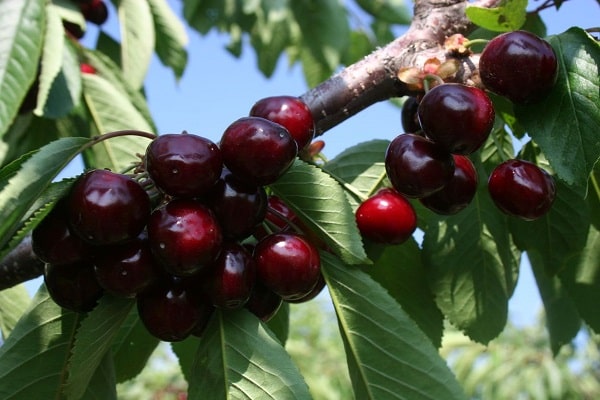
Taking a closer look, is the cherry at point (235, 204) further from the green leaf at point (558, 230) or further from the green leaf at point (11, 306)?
the green leaf at point (11, 306)

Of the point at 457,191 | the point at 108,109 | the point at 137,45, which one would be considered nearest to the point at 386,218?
the point at 457,191

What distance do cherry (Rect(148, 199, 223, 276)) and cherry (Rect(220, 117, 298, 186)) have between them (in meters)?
0.08

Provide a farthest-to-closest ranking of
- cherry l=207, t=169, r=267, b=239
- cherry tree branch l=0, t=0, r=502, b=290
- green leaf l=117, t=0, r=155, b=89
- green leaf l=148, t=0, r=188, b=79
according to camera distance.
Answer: green leaf l=148, t=0, r=188, b=79 < green leaf l=117, t=0, r=155, b=89 < cherry tree branch l=0, t=0, r=502, b=290 < cherry l=207, t=169, r=267, b=239

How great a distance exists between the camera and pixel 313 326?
843 cm

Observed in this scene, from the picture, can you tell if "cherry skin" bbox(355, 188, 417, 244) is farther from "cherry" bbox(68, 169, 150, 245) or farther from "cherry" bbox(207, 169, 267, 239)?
"cherry" bbox(68, 169, 150, 245)

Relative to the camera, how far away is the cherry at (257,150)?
101 cm

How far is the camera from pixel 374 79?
1389mm

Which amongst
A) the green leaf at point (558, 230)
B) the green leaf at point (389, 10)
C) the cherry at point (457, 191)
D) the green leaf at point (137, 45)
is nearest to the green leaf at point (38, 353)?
the cherry at point (457, 191)

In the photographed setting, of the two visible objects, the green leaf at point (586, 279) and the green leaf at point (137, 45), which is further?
the green leaf at point (137, 45)

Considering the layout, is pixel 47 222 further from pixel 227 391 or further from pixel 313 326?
pixel 313 326

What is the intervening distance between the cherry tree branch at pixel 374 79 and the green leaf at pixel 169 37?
1425 mm

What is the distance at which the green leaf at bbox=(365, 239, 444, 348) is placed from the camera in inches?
54.5

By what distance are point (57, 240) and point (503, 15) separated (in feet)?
2.54

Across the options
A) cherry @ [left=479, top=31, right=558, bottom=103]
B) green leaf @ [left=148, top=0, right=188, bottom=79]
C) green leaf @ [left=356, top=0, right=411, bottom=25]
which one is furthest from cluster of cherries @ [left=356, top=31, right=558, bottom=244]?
green leaf @ [left=356, top=0, right=411, bottom=25]
